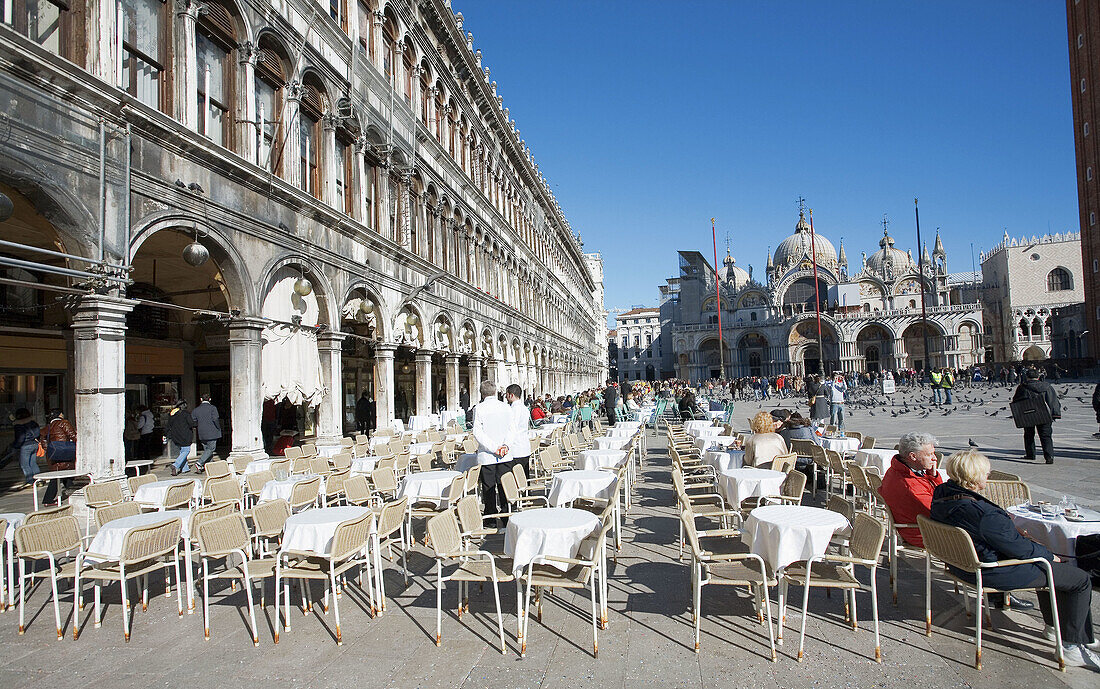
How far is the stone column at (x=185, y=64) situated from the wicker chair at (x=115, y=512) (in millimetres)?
6738

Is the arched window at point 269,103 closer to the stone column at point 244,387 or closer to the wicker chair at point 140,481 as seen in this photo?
the stone column at point 244,387

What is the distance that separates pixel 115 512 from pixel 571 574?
430 centimetres

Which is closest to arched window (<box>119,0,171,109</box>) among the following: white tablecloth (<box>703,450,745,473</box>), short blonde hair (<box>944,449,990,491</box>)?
white tablecloth (<box>703,450,745,473</box>)

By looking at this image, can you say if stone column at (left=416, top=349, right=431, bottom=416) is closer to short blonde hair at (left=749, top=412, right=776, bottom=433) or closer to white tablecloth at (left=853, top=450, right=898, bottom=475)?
short blonde hair at (left=749, top=412, right=776, bottom=433)

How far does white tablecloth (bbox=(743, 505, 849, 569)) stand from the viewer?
14.5 ft

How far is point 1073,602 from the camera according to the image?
3.98 m

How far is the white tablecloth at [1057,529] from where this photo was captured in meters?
4.39

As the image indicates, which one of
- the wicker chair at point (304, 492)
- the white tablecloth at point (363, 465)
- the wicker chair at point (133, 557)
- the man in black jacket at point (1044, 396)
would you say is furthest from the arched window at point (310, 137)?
the man in black jacket at point (1044, 396)

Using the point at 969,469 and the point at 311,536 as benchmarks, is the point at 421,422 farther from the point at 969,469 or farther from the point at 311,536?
the point at 969,469

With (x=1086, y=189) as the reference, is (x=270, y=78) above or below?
below

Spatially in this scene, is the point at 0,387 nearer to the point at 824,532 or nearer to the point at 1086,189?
the point at 824,532

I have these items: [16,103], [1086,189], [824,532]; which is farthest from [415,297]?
[1086,189]

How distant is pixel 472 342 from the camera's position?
24.5m

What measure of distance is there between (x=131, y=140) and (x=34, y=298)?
652 centimetres
